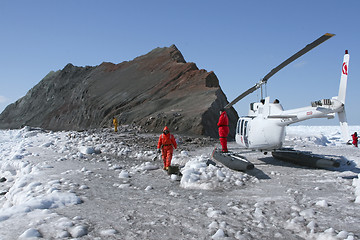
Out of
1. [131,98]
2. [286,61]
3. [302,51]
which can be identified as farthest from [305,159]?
[131,98]

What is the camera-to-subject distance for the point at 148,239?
371 centimetres

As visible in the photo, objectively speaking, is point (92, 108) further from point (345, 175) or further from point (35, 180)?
point (345, 175)

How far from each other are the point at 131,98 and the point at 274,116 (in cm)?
2515

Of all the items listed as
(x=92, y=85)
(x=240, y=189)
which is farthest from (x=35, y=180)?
(x=92, y=85)

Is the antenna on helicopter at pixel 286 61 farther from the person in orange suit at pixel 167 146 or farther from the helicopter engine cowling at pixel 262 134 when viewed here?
the person in orange suit at pixel 167 146

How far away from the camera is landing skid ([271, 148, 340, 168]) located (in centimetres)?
791

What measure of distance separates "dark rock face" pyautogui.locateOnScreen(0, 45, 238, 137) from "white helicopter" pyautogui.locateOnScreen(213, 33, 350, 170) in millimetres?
9022

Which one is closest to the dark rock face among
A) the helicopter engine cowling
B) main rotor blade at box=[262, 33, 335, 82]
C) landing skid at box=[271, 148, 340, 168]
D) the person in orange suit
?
the helicopter engine cowling

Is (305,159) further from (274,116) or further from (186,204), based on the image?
(186,204)

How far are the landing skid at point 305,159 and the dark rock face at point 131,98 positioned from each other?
9.15m

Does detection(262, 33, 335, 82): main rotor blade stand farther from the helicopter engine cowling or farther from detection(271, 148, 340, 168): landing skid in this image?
detection(271, 148, 340, 168): landing skid

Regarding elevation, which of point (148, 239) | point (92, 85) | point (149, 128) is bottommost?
point (148, 239)

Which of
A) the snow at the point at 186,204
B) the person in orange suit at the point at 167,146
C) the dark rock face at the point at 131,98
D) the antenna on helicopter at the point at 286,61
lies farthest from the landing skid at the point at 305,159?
the dark rock face at the point at 131,98

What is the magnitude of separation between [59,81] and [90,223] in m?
51.8
